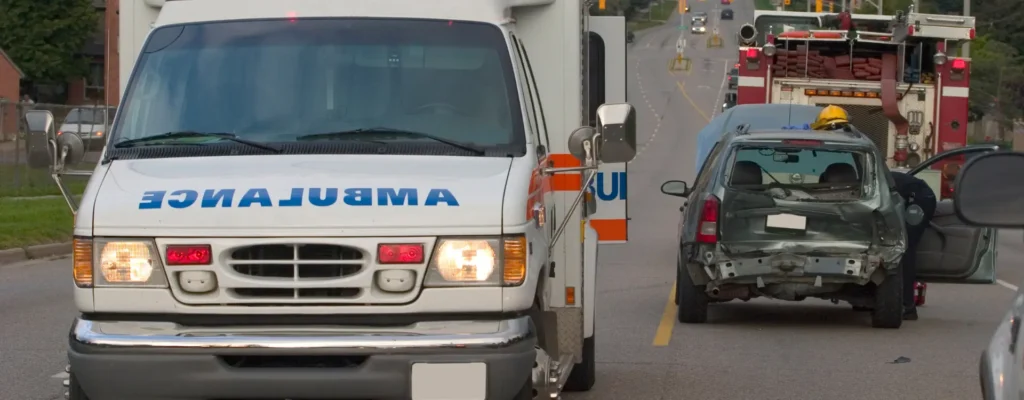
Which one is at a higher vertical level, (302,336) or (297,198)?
(297,198)

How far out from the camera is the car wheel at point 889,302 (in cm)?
1234

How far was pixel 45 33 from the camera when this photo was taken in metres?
75.5

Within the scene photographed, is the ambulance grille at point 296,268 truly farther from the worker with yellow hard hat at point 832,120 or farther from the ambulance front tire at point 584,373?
the worker with yellow hard hat at point 832,120

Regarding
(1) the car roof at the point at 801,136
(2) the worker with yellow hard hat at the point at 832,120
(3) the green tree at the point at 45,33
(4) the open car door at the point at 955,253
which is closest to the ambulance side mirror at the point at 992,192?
(1) the car roof at the point at 801,136

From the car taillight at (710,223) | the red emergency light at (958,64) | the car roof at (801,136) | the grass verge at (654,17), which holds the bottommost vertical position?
the car taillight at (710,223)

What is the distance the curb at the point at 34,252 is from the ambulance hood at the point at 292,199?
12.1 metres

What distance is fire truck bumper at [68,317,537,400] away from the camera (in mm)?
5938

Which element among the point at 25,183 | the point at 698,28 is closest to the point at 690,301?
the point at 25,183

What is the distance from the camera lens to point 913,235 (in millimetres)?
12703

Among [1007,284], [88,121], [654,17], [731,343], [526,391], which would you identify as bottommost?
[1007,284]

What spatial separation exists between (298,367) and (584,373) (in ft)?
11.2

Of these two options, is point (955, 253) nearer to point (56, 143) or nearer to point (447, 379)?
point (447, 379)

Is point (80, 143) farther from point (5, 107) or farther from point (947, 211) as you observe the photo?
point (5, 107)

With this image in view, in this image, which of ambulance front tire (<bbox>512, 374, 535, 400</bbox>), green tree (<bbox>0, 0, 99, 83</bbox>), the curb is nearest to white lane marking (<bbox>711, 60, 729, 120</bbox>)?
green tree (<bbox>0, 0, 99, 83</bbox>)
